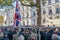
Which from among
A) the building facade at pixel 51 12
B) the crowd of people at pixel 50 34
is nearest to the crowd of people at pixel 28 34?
the crowd of people at pixel 50 34

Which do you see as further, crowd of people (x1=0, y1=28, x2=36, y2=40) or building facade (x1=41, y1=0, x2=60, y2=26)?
building facade (x1=41, y1=0, x2=60, y2=26)

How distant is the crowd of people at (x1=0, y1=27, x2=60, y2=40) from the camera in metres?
10.0

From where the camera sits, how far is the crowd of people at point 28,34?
394 inches

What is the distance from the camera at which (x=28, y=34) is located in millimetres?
10180

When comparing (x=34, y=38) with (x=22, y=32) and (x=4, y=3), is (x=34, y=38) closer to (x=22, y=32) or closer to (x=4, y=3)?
(x=22, y=32)

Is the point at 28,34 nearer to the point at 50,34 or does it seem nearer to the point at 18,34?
the point at 18,34

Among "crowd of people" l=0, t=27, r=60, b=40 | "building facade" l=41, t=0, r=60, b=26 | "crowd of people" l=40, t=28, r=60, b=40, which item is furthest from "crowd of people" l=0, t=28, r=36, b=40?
"building facade" l=41, t=0, r=60, b=26

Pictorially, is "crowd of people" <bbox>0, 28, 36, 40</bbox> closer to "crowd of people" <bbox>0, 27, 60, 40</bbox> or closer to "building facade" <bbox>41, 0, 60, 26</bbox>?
"crowd of people" <bbox>0, 27, 60, 40</bbox>

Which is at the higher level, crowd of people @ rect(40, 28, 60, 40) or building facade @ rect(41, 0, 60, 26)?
crowd of people @ rect(40, 28, 60, 40)

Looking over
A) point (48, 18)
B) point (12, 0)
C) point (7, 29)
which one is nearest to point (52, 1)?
point (48, 18)

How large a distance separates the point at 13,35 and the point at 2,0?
616 centimetres

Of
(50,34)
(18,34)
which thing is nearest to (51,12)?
(50,34)

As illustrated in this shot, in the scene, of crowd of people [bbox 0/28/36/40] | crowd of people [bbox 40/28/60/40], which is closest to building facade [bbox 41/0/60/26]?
crowd of people [bbox 40/28/60/40]

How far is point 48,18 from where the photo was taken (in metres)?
44.7
